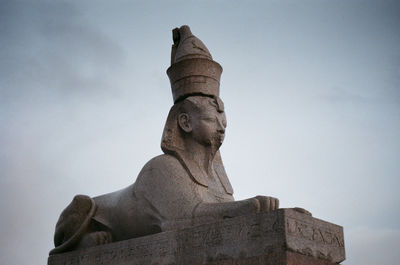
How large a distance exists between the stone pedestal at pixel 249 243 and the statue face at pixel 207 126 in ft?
4.80

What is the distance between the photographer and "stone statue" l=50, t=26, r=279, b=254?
672cm

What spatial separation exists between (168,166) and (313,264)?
210 cm

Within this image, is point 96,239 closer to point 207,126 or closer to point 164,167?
point 164,167

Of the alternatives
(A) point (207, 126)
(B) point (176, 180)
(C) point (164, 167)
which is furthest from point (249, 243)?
(A) point (207, 126)

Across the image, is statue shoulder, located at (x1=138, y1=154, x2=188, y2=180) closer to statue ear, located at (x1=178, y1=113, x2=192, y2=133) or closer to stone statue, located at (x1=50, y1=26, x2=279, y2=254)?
stone statue, located at (x1=50, y1=26, x2=279, y2=254)

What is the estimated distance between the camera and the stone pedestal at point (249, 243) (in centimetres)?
538

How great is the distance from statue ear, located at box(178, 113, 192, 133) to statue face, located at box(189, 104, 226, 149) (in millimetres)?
35

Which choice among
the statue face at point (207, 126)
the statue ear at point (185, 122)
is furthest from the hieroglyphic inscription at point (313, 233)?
the statue ear at point (185, 122)

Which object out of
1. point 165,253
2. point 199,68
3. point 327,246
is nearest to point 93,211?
point 165,253

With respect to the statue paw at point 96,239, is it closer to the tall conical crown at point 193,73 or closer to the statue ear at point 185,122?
the statue ear at point 185,122

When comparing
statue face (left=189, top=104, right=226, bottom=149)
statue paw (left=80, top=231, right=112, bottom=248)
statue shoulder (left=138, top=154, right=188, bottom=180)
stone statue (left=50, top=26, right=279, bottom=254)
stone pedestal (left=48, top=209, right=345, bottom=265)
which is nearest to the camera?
stone pedestal (left=48, top=209, right=345, bottom=265)

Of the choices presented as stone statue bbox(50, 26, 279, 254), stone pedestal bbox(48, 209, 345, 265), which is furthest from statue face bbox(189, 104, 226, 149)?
stone pedestal bbox(48, 209, 345, 265)

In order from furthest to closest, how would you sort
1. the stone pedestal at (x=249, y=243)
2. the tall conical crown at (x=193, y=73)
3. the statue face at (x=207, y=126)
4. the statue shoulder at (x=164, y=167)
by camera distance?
the tall conical crown at (x=193, y=73)
the statue face at (x=207, y=126)
the statue shoulder at (x=164, y=167)
the stone pedestal at (x=249, y=243)

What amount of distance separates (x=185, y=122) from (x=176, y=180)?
86cm
